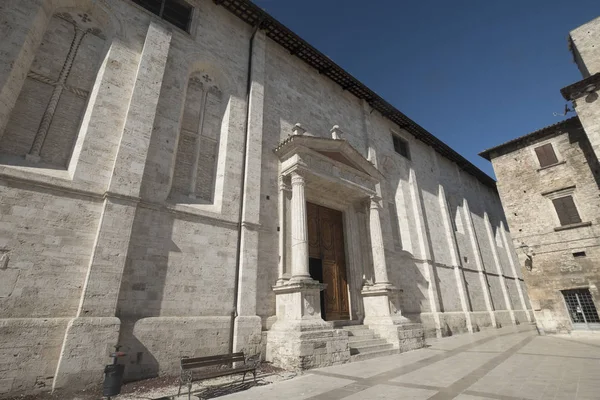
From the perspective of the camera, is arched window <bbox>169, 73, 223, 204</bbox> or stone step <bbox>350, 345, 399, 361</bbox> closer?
stone step <bbox>350, 345, 399, 361</bbox>

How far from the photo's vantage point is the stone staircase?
308 inches

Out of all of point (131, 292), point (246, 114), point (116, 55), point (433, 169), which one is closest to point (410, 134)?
point (433, 169)

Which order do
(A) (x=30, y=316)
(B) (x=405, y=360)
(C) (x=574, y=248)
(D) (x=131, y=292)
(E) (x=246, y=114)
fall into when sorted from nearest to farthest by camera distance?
(A) (x=30, y=316)
(D) (x=131, y=292)
(B) (x=405, y=360)
(E) (x=246, y=114)
(C) (x=574, y=248)

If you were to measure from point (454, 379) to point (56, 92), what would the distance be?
34.0ft

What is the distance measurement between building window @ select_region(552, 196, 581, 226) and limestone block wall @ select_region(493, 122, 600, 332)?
20 cm

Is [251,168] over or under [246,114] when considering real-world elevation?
under

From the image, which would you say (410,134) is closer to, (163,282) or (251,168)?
(251,168)

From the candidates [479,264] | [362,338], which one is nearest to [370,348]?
[362,338]

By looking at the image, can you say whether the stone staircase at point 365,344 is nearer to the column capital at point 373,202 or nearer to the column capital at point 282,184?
the column capital at point 373,202

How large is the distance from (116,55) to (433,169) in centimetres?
1769

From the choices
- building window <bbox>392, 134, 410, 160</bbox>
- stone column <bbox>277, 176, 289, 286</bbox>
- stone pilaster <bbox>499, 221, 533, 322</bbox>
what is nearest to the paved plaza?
stone column <bbox>277, 176, 289, 286</bbox>

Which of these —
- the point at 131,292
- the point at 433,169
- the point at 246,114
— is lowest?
the point at 131,292

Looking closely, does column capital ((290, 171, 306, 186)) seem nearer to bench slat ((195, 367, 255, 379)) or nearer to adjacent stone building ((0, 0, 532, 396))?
adjacent stone building ((0, 0, 532, 396))

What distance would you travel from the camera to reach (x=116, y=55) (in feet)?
24.8
